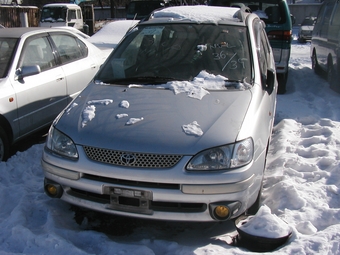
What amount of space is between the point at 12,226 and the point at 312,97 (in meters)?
6.45

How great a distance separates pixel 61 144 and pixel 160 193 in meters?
0.97

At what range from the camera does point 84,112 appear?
3494mm

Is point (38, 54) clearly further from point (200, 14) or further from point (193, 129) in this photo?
point (193, 129)

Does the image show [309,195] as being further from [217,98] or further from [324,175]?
[217,98]

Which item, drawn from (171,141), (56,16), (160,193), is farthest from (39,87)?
(56,16)

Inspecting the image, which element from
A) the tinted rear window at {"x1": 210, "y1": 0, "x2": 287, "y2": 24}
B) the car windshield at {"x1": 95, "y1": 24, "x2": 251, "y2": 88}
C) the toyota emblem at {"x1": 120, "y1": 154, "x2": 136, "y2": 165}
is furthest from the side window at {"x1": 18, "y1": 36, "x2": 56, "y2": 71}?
the tinted rear window at {"x1": 210, "y1": 0, "x2": 287, "y2": 24}

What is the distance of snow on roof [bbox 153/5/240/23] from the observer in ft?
15.0

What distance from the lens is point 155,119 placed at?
325cm

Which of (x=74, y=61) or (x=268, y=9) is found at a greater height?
(x=268, y=9)

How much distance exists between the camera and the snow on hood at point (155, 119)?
9.95 ft

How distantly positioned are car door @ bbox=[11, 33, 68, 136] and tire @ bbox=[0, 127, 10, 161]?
11.7 inches

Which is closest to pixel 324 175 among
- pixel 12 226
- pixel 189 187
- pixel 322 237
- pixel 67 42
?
pixel 322 237

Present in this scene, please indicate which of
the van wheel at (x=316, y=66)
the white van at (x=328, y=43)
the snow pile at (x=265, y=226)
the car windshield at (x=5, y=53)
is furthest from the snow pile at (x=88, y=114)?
the van wheel at (x=316, y=66)

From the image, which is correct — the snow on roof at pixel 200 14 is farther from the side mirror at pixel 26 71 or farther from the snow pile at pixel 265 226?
the snow pile at pixel 265 226
